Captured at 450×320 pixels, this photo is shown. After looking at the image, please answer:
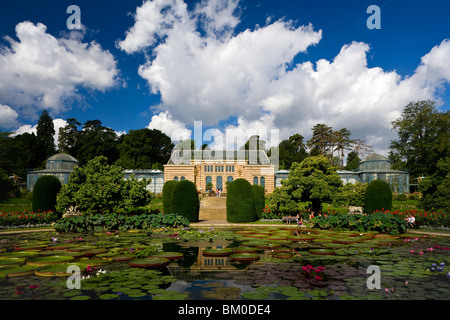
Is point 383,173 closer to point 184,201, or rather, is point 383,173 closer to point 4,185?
point 184,201

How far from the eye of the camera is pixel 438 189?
16484 millimetres

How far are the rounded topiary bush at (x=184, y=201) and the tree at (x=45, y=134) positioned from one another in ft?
192

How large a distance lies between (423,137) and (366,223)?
37670 mm

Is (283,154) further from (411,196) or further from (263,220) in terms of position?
(263,220)

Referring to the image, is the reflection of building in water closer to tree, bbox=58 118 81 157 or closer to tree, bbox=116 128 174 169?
tree, bbox=116 128 174 169

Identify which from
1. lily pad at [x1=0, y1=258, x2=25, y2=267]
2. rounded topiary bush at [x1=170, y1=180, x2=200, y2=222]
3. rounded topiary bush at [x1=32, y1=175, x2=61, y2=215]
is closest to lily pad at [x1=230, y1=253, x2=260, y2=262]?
lily pad at [x1=0, y1=258, x2=25, y2=267]

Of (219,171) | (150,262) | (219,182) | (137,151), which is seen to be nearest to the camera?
(150,262)

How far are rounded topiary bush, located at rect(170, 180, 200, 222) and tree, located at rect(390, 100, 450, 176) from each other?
36044 mm

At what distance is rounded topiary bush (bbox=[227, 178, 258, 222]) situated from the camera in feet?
64.7

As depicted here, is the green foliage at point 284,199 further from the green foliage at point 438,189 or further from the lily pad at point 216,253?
the lily pad at point 216,253

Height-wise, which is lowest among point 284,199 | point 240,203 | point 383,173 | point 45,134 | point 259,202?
point 259,202

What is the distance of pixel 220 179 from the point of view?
50250 mm

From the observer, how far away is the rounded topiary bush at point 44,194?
19.4m

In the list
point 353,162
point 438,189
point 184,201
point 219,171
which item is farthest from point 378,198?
point 353,162
